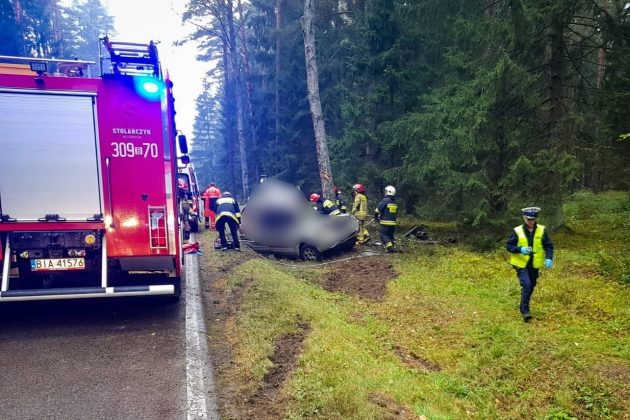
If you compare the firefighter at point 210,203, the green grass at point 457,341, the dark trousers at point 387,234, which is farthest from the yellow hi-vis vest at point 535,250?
the firefighter at point 210,203

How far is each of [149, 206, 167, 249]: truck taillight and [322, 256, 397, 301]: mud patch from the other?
4.04 meters

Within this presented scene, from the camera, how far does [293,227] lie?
12.0 metres

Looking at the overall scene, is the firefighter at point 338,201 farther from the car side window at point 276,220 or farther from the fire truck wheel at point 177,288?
the fire truck wheel at point 177,288

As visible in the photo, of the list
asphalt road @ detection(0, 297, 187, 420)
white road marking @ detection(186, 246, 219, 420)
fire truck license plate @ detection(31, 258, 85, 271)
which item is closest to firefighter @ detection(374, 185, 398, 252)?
white road marking @ detection(186, 246, 219, 420)

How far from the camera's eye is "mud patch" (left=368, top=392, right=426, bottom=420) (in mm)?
3956

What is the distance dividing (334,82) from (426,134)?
51.4 feet

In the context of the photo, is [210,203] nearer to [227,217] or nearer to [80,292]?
[227,217]

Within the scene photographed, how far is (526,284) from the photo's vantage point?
6.56 m

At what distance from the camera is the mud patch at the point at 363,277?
344 inches

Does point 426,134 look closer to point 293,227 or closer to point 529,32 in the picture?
point 529,32

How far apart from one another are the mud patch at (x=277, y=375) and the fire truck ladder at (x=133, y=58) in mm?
4343

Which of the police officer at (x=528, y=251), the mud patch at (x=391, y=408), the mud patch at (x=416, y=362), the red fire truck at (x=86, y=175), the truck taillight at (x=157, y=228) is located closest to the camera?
the mud patch at (x=391, y=408)

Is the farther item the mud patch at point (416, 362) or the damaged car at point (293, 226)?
the damaged car at point (293, 226)

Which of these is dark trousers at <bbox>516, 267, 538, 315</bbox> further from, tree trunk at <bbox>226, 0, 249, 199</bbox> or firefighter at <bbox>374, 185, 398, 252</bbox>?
tree trunk at <bbox>226, 0, 249, 199</bbox>
